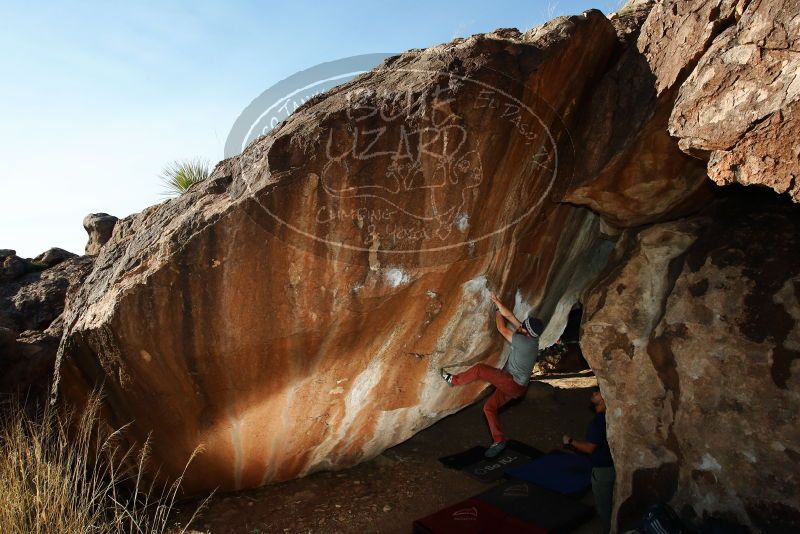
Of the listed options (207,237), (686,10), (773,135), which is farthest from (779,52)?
(207,237)

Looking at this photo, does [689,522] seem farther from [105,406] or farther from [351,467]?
[105,406]

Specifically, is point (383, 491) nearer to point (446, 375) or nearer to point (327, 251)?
point (446, 375)

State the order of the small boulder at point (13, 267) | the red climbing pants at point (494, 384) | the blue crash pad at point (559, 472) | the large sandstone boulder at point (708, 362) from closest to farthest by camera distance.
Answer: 1. the large sandstone boulder at point (708, 362)
2. the blue crash pad at point (559, 472)
3. the red climbing pants at point (494, 384)
4. the small boulder at point (13, 267)

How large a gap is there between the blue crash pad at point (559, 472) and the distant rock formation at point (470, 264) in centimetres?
69

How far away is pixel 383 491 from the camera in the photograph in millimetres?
4500

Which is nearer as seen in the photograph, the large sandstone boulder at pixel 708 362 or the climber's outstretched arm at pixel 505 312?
the large sandstone boulder at pixel 708 362

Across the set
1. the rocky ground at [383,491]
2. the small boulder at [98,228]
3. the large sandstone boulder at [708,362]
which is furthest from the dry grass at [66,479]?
the small boulder at [98,228]

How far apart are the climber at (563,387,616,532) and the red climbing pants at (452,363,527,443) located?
0.78 metres

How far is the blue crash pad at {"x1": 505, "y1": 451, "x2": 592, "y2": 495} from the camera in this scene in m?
4.34

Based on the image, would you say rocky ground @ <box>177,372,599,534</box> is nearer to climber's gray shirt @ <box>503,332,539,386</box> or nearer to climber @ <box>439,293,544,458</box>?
climber @ <box>439,293,544,458</box>

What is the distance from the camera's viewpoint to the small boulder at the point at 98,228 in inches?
281

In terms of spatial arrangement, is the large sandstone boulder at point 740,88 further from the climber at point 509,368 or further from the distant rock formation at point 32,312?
the distant rock formation at point 32,312

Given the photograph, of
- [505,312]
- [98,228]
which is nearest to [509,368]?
[505,312]

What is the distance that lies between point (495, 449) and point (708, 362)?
2173mm
